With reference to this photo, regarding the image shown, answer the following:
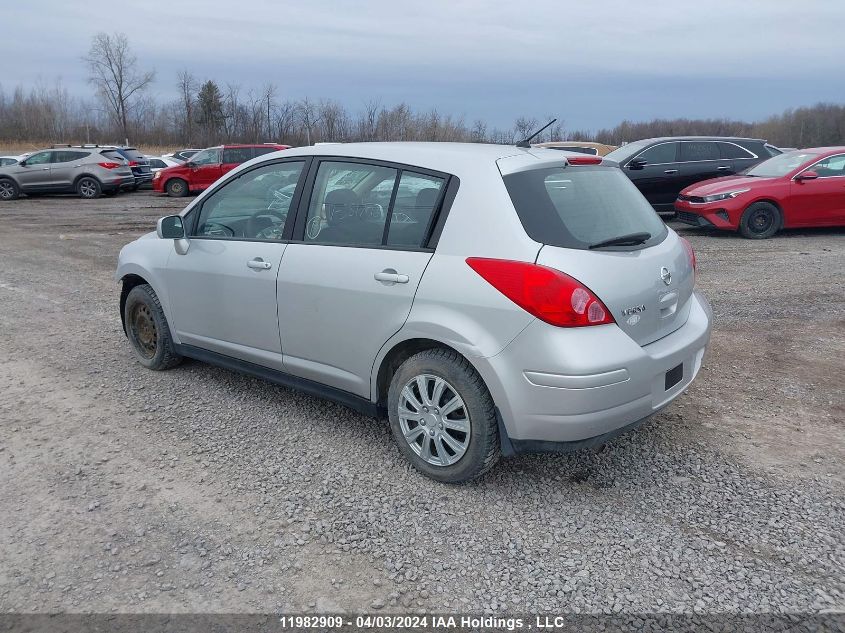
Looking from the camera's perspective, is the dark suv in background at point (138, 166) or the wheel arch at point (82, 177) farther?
the dark suv in background at point (138, 166)

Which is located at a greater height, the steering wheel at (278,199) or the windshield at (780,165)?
the steering wheel at (278,199)

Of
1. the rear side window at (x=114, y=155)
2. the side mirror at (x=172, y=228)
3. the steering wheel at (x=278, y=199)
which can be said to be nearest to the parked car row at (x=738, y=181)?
the steering wheel at (x=278, y=199)

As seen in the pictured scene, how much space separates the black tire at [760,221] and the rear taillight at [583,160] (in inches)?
350

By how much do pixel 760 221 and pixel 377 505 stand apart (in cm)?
1053

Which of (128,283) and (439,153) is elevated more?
(439,153)

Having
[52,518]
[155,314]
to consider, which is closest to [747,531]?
[52,518]

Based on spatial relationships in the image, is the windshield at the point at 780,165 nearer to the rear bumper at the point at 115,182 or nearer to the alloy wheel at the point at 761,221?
the alloy wheel at the point at 761,221

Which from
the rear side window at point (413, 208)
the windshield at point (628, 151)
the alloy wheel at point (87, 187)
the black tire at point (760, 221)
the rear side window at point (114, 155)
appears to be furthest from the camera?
the rear side window at point (114, 155)

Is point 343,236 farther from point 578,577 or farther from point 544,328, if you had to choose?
point 578,577

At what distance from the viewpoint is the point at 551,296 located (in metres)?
3.13

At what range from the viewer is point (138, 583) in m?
2.86

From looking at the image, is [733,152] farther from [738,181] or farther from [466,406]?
[466,406]

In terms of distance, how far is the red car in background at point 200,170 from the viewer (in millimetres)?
22375

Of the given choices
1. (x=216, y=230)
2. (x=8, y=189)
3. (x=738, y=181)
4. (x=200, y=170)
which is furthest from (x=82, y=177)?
(x=216, y=230)
